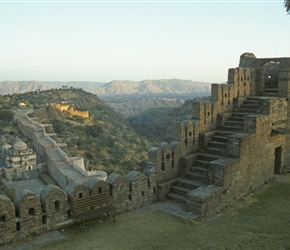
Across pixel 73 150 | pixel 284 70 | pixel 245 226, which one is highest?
pixel 284 70

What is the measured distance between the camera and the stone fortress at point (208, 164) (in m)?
7.51

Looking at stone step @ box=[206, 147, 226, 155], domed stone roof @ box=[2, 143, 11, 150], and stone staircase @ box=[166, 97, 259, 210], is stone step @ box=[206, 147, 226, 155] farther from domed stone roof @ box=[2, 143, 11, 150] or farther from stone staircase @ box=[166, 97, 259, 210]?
domed stone roof @ box=[2, 143, 11, 150]

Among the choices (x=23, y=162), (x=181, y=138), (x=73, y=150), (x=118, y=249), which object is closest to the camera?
(x=118, y=249)

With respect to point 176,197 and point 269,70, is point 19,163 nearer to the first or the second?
point 269,70

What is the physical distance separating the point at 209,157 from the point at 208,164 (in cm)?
28

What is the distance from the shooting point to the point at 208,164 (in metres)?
10.2

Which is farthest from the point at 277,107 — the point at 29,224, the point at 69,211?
the point at 29,224

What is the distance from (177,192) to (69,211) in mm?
3348

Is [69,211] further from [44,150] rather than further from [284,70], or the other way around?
[44,150]

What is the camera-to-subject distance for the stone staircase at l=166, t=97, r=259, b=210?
9.70m

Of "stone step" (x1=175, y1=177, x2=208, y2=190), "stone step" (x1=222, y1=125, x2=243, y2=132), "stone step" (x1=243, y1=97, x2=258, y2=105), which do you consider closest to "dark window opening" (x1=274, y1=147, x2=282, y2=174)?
"stone step" (x1=243, y1=97, x2=258, y2=105)

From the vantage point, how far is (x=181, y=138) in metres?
10.3

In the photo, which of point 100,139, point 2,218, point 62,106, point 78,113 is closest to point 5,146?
point 100,139

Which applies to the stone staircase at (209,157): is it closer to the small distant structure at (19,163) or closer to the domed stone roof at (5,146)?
the small distant structure at (19,163)
